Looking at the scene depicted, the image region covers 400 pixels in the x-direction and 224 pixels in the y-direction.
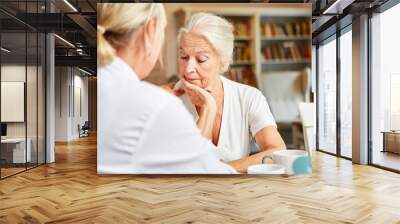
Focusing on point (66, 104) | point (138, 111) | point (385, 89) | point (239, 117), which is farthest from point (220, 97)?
point (66, 104)

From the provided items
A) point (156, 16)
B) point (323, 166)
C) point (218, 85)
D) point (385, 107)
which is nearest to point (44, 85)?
point (156, 16)

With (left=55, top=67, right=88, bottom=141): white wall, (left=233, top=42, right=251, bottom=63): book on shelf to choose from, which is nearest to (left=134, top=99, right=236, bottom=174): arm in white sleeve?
(left=233, top=42, right=251, bottom=63): book on shelf

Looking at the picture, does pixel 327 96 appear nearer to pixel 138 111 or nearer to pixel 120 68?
pixel 138 111

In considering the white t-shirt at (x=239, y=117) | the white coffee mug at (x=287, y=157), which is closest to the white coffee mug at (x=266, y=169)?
the white coffee mug at (x=287, y=157)

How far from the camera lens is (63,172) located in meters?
6.95

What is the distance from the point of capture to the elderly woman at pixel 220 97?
6109 mm

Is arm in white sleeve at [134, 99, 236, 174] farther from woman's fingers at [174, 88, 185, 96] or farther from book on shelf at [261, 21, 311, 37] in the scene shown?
book on shelf at [261, 21, 311, 37]

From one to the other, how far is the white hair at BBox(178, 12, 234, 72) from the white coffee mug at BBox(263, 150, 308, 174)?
5.13 feet

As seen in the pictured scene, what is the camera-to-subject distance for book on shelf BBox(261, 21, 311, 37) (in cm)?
625

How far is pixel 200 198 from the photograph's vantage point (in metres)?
4.83

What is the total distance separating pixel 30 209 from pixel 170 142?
7.38 feet

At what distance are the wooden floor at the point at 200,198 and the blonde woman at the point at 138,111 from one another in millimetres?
268

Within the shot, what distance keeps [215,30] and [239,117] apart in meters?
1.40

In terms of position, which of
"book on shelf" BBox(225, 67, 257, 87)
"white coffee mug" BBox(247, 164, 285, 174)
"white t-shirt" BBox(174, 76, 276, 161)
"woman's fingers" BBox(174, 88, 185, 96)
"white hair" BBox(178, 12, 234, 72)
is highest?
"white hair" BBox(178, 12, 234, 72)
